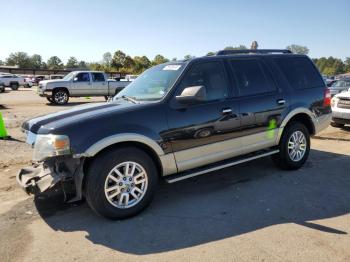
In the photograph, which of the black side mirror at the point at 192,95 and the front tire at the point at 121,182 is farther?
the black side mirror at the point at 192,95

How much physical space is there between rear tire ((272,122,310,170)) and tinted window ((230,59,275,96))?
807 millimetres

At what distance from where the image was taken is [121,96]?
5355mm

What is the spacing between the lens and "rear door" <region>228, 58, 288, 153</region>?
17.2 ft

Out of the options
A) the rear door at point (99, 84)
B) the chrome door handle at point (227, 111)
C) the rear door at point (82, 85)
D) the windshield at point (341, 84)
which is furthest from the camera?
the rear door at point (99, 84)

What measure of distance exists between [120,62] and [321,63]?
75.3 m

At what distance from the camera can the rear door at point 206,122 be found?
4555 millimetres

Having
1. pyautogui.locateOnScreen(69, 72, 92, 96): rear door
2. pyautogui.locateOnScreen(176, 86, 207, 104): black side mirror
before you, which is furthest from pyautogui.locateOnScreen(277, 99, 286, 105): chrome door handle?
pyautogui.locateOnScreen(69, 72, 92, 96): rear door

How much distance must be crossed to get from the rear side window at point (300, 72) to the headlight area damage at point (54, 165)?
377 centimetres

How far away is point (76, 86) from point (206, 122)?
55.5 ft

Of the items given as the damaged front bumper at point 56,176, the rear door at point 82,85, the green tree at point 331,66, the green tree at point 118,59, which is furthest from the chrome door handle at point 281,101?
the green tree at point 331,66

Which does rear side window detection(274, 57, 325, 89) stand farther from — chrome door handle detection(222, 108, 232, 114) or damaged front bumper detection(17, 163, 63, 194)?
damaged front bumper detection(17, 163, 63, 194)

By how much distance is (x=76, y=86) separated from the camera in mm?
20375

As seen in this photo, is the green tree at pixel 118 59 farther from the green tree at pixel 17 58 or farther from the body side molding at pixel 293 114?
the body side molding at pixel 293 114

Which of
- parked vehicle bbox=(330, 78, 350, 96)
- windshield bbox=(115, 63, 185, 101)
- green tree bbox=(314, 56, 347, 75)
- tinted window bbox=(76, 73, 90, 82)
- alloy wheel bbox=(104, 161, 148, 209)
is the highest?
green tree bbox=(314, 56, 347, 75)
